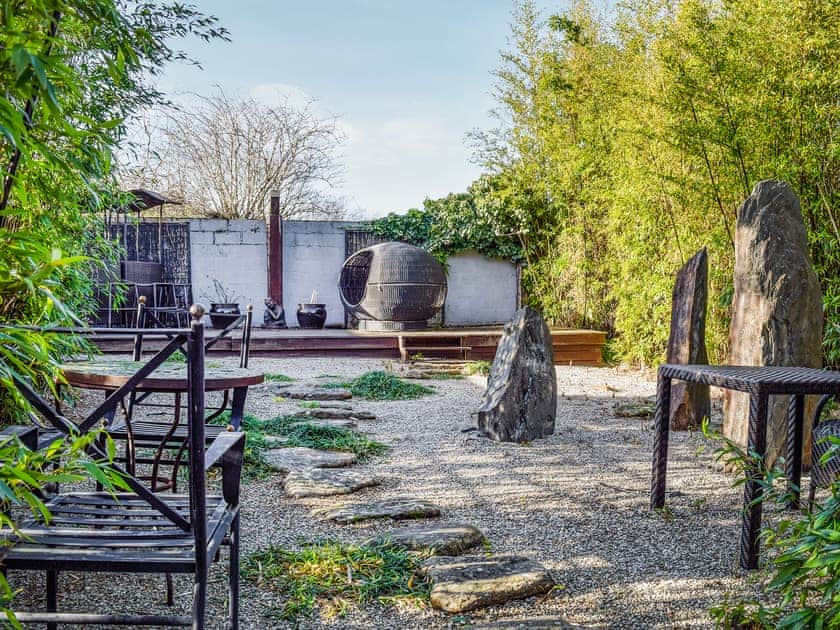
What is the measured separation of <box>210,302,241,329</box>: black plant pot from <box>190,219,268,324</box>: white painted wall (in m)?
0.57

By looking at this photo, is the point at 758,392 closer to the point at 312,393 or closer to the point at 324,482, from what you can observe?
the point at 324,482

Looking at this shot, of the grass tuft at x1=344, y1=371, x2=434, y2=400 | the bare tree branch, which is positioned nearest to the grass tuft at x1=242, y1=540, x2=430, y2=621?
the grass tuft at x1=344, y1=371, x2=434, y2=400

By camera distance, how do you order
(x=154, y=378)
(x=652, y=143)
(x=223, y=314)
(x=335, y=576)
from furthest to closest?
1. (x=223, y=314)
2. (x=652, y=143)
3. (x=154, y=378)
4. (x=335, y=576)

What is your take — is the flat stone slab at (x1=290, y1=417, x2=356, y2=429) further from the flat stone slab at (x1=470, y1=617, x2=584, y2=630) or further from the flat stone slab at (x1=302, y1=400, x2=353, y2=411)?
the flat stone slab at (x1=470, y1=617, x2=584, y2=630)

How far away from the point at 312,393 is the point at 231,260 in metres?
5.58

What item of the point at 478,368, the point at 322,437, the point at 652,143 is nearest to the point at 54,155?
the point at 322,437

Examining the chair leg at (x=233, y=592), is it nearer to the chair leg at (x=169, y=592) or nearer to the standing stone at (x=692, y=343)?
the chair leg at (x=169, y=592)

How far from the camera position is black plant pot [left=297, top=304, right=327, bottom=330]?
1017 centimetres

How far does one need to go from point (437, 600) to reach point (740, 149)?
4368 millimetres

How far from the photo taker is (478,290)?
11.0 meters

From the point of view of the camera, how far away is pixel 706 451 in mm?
3932

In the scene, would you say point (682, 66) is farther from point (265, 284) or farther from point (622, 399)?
point (265, 284)

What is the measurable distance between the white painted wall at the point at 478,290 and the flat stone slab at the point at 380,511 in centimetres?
823

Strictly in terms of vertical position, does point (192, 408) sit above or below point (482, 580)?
above
